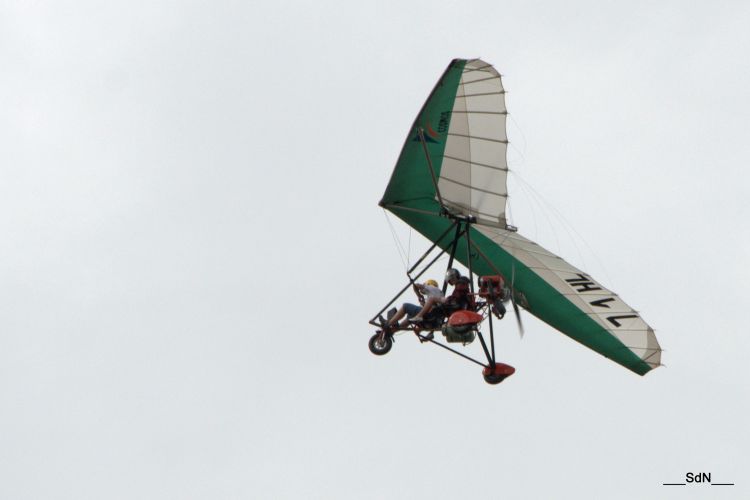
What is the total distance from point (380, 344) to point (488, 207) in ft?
12.2

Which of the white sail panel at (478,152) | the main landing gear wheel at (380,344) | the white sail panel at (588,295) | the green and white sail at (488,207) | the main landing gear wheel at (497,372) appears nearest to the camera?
the green and white sail at (488,207)

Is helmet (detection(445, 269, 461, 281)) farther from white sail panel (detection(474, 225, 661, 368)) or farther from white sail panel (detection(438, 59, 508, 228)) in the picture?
white sail panel (detection(474, 225, 661, 368))

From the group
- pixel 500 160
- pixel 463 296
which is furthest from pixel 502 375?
pixel 500 160

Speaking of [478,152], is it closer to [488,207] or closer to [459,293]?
[488,207]

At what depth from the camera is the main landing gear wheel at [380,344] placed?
3934cm

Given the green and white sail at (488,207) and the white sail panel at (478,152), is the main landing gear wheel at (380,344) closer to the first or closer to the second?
the green and white sail at (488,207)

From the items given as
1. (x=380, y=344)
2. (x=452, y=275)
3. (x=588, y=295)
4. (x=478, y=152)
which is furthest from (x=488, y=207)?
(x=380, y=344)

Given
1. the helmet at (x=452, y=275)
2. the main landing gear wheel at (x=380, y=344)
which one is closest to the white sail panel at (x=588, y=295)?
the helmet at (x=452, y=275)

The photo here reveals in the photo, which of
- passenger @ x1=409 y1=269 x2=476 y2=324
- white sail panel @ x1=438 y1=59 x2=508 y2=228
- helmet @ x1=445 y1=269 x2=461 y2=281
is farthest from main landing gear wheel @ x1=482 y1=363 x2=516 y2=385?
white sail panel @ x1=438 y1=59 x2=508 y2=228

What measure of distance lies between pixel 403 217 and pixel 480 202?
1822 millimetres

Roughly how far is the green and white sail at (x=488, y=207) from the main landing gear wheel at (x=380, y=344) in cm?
267

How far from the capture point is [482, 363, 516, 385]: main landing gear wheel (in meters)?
38.9

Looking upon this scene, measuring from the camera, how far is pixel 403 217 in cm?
3994

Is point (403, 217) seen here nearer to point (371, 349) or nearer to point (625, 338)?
point (371, 349)
